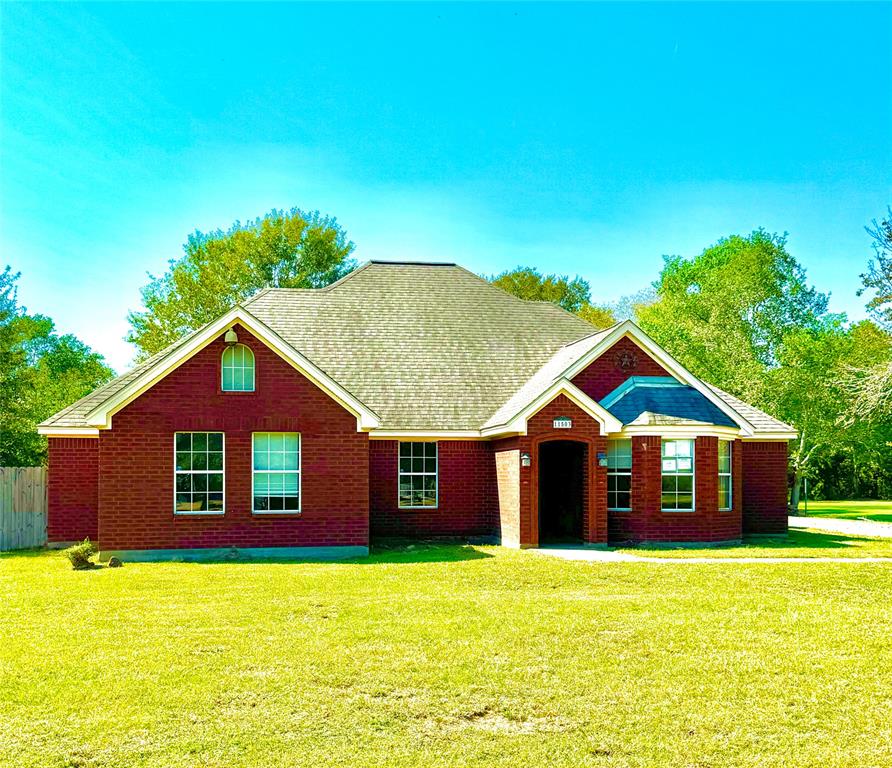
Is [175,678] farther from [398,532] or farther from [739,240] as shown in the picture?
[739,240]

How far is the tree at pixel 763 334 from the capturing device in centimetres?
4281

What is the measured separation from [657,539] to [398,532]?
6.95 m

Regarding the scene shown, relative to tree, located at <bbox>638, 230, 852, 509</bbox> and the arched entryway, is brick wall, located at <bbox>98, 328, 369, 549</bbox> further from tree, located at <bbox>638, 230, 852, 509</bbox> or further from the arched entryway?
tree, located at <bbox>638, 230, 852, 509</bbox>

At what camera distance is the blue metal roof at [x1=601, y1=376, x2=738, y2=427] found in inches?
930

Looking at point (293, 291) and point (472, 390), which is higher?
point (293, 291)

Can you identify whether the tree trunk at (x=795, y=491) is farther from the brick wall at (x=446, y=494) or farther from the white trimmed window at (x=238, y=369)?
the white trimmed window at (x=238, y=369)

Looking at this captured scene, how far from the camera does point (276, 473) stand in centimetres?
2191

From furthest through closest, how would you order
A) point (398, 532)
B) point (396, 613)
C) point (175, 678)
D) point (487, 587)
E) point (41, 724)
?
point (398, 532) < point (487, 587) < point (396, 613) < point (175, 678) < point (41, 724)

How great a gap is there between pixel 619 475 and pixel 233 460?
9741 mm

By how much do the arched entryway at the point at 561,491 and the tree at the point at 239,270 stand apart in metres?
27.6

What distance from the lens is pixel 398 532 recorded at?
25.3 meters

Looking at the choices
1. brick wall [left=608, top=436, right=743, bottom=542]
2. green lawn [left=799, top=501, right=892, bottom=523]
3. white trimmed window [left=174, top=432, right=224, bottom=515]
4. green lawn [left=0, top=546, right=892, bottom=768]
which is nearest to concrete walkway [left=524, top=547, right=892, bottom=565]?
brick wall [left=608, top=436, right=743, bottom=542]

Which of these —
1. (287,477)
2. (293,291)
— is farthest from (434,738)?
(293,291)

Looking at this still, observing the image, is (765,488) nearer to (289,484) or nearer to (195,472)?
(289,484)
